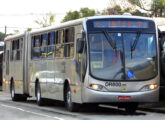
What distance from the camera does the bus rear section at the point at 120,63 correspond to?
1755 cm

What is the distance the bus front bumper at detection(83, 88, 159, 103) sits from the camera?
1742 cm

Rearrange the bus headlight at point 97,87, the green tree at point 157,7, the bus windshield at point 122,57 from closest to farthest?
the bus headlight at point 97,87 < the bus windshield at point 122,57 < the green tree at point 157,7

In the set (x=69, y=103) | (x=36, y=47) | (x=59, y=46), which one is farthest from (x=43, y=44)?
(x=69, y=103)

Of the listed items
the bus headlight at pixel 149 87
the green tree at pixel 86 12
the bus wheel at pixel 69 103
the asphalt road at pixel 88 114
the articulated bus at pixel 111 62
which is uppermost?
the green tree at pixel 86 12

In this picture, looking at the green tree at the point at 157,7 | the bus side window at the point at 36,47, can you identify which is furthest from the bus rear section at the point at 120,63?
the green tree at the point at 157,7

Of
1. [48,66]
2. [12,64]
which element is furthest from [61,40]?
[12,64]

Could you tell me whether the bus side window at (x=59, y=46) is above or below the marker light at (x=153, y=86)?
above

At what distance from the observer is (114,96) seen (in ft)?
57.3

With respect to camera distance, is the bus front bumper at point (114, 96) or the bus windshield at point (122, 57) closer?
the bus front bumper at point (114, 96)

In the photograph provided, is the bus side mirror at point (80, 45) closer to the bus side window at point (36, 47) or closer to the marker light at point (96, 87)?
the marker light at point (96, 87)

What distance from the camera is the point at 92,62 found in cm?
1767

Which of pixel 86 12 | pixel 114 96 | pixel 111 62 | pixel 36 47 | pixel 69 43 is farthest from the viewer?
pixel 86 12

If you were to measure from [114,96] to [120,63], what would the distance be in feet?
3.46

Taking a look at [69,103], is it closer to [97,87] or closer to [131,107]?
[131,107]
